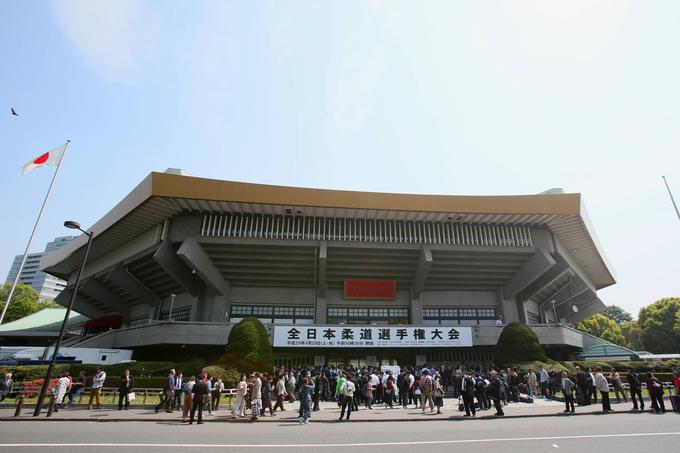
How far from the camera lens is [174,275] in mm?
29094

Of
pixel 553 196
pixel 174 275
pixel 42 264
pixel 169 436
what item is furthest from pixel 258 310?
pixel 42 264

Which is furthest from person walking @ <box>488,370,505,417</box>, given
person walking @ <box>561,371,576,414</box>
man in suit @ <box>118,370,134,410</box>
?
man in suit @ <box>118,370,134,410</box>

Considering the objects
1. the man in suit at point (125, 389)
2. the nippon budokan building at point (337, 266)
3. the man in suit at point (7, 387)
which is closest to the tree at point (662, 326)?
the nippon budokan building at point (337, 266)

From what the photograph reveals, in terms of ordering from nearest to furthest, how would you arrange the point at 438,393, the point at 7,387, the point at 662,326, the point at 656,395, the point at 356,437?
1. the point at 356,437
2. the point at 656,395
3. the point at 438,393
4. the point at 7,387
5. the point at 662,326

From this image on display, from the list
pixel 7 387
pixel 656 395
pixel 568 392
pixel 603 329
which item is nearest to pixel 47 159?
pixel 7 387

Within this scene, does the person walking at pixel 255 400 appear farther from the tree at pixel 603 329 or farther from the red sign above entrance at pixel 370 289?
the tree at pixel 603 329

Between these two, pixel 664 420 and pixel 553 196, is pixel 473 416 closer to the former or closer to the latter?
pixel 664 420

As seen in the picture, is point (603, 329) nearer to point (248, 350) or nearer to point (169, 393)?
point (248, 350)

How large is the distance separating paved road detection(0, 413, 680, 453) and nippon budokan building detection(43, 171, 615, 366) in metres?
14.6

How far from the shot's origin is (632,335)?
69.8 metres

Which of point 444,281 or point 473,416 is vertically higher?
point 444,281

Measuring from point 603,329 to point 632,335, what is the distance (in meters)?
4.46

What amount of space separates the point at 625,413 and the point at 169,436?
15523 millimetres

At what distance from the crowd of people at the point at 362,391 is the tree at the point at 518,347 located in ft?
7.34
